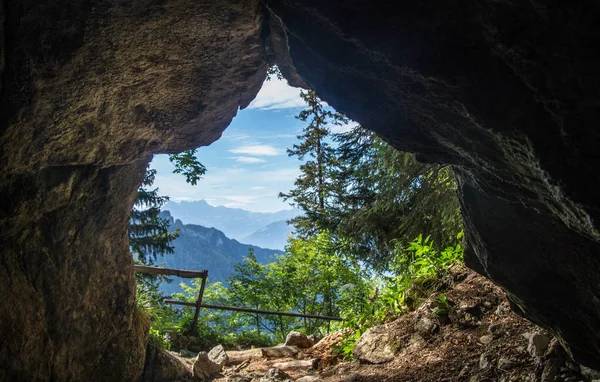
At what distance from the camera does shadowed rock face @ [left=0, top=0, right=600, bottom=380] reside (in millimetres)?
1607

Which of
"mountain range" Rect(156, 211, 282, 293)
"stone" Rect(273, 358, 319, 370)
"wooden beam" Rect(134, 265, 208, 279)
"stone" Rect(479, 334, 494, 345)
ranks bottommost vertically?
"stone" Rect(273, 358, 319, 370)

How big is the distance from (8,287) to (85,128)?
5.62 feet

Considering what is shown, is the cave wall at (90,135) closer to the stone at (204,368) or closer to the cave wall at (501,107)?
the stone at (204,368)

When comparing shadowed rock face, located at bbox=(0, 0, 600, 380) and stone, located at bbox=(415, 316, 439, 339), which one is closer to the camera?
shadowed rock face, located at bbox=(0, 0, 600, 380)

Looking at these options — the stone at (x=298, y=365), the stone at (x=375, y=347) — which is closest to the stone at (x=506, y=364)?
the stone at (x=375, y=347)

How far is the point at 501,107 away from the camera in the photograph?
1.75m

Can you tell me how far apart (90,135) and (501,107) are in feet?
11.9

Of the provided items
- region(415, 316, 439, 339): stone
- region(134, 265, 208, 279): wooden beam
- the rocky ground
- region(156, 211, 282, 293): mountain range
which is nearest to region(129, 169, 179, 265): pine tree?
region(134, 265, 208, 279): wooden beam

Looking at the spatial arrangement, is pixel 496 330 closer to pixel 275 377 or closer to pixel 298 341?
pixel 275 377

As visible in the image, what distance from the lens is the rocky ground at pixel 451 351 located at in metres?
3.12

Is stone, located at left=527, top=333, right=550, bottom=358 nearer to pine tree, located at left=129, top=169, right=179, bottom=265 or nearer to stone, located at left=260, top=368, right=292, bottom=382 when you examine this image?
stone, located at left=260, top=368, right=292, bottom=382

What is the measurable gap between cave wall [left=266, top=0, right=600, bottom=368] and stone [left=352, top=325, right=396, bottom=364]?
211cm

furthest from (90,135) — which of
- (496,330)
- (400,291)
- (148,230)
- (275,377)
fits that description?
(148,230)

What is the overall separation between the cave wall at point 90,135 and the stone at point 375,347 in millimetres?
3310
